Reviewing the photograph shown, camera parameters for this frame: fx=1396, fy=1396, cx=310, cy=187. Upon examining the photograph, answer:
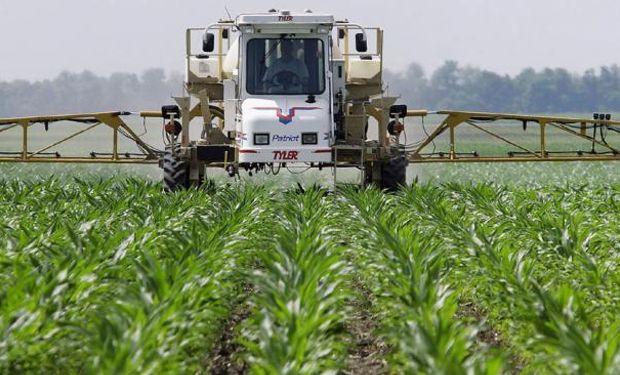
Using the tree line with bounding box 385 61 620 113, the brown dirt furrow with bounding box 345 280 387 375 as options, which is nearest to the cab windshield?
the brown dirt furrow with bounding box 345 280 387 375

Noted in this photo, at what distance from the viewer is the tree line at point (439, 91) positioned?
83750 millimetres

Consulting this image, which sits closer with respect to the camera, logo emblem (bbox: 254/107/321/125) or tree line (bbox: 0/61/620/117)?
logo emblem (bbox: 254/107/321/125)

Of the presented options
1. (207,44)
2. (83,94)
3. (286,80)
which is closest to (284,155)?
(286,80)

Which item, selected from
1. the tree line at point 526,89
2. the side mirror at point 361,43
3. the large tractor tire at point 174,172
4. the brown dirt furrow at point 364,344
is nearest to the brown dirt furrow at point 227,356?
the brown dirt furrow at point 364,344

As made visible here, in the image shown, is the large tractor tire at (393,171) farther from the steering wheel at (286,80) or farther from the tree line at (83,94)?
the tree line at (83,94)

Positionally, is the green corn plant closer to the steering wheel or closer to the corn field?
the corn field

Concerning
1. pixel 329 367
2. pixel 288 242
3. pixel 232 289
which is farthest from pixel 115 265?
pixel 329 367

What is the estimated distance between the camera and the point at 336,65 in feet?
56.7

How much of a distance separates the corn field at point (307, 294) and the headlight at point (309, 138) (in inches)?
109

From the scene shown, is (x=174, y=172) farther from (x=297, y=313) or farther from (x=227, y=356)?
(x=297, y=313)

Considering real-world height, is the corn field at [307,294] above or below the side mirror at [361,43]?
below

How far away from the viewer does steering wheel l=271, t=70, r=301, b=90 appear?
1650 centimetres

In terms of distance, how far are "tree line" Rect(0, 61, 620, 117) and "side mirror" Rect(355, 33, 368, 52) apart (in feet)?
180

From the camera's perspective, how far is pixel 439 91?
10025 centimetres
